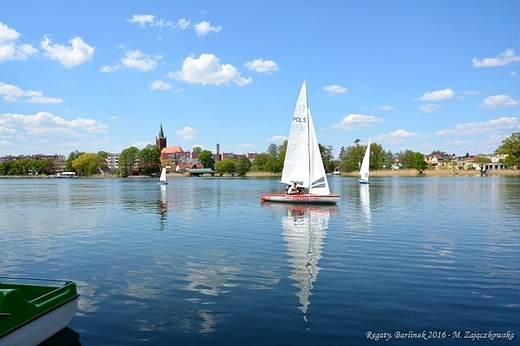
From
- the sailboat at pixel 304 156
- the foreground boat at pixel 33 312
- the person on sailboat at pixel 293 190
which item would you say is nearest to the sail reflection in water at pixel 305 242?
the person on sailboat at pixel 293 190

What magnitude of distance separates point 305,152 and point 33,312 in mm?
42194

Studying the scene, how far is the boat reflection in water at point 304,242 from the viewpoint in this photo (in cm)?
1545

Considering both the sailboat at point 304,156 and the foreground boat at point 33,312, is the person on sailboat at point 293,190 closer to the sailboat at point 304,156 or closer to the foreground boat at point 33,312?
the sailboat at point 304,156

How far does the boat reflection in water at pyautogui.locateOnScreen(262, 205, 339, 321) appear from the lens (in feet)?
50.7

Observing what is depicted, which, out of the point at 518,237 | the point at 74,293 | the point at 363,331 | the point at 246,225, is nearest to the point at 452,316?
the point at 363,331

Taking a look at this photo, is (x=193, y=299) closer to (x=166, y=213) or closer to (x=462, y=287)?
(x=462, y=287)

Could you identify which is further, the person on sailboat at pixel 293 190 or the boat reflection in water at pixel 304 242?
the person on sailboat at pixel 293 190

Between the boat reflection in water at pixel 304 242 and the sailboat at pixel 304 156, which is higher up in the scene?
the sailboat at pixel 304 156

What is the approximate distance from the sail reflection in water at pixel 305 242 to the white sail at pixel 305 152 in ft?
14.1

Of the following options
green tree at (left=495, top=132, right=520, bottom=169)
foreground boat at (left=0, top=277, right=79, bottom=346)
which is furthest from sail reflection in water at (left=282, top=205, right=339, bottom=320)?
green tree at (left=495, top=132, right=520, bottom=169)

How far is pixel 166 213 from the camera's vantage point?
42.7 metres

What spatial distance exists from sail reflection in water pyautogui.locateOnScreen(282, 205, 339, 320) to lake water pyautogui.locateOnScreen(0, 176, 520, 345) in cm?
10

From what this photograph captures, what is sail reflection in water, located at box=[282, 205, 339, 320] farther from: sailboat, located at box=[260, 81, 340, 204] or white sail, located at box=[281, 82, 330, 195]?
white sail, located at box=[281, 82, 330, 195]

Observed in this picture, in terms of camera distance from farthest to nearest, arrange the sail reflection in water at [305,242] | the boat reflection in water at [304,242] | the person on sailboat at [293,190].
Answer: the person on sailboat at [293,190]
the sail reflection in water at [305,242]
the boat reflection in water at [304,242]
